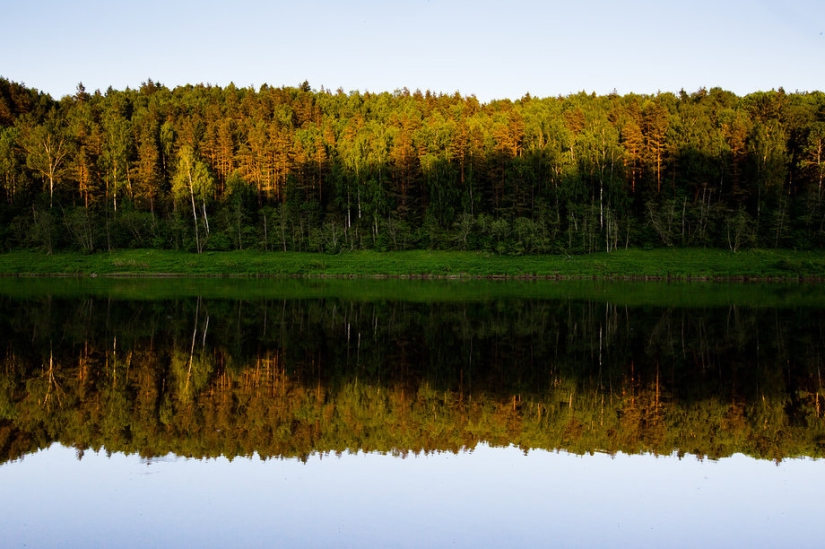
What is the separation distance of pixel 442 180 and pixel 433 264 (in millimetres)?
15838

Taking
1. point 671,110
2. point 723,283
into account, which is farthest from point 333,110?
point 723,283

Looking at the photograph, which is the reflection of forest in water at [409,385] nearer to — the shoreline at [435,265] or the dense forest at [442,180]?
the shoreline at [435,265]

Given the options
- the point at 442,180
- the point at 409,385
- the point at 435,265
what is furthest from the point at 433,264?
the point at 409,385

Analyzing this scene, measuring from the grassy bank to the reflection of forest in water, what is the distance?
26.1 m

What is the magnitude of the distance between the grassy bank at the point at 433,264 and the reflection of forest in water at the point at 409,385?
26096mm

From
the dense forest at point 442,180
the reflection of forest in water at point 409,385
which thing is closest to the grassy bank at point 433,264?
the dense forest at point 442,180

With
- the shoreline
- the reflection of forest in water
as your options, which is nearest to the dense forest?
the shoreline

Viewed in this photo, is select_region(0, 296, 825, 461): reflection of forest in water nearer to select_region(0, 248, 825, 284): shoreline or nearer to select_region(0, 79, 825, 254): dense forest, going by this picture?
select_region(0, 248, 825, 284): shoreline

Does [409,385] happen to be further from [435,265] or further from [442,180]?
[442,180]

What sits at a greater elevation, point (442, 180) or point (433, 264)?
point (442, 180)

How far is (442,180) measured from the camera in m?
66.4

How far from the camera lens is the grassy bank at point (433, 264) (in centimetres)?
4844

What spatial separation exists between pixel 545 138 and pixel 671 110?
60.5 feet

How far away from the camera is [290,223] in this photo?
6456cm
